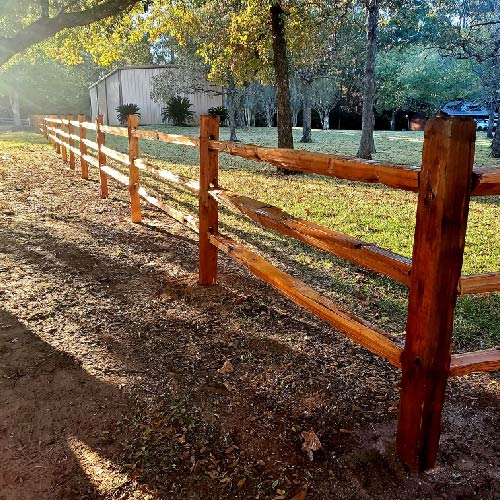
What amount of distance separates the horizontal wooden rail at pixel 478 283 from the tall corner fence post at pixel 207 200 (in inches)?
112

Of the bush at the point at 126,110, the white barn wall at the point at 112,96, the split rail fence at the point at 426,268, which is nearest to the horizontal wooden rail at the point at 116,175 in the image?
the split rail fence at the point at 426,268

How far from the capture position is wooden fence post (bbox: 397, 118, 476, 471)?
1.99 meters

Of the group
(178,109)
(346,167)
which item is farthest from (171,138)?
(178,109)

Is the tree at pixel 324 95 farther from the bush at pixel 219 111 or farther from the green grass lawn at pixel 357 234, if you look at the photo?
the green grass lawn at pixel 357 234

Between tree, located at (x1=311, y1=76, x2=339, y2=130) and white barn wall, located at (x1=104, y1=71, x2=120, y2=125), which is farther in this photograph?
tree, located at (x1=311, y1=76, x2=339, y2=130)

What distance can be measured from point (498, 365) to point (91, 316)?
331cm

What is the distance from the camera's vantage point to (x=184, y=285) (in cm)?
511

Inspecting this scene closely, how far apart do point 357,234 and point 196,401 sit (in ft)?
14.4

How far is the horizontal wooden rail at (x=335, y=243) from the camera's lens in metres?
2.48

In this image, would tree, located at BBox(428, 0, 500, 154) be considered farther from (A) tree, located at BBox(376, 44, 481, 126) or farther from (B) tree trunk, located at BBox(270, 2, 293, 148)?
(B) tree trunk, located at BBox(270, 2, 293, 148)

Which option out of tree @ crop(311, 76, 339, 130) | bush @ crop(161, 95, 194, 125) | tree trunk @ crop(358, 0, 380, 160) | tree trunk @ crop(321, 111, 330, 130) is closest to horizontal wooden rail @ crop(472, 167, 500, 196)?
tree trunk @ crop(358, 0, 380, 160)

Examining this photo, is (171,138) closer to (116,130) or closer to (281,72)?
(116,130)

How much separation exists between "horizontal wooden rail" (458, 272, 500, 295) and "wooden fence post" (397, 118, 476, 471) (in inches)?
5.0

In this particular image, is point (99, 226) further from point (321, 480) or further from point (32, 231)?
point (321, 480)
